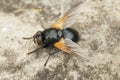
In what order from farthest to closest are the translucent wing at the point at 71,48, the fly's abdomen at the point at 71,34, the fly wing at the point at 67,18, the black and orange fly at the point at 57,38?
1. the fly wing at the point at 67,18
2. the fly's abdomen at the point at 71,34
3. the black and orange fly at the point at 57,38
4. the translucent wing at the point at 71,48

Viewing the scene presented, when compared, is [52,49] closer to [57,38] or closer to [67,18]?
[57,38]

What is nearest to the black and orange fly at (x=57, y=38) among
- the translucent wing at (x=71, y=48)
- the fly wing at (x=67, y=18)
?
the translucent wing at (x=71, y=48)

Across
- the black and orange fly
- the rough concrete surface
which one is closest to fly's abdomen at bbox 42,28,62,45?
the black and orange fly

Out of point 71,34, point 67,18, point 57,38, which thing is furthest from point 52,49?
point 67,18

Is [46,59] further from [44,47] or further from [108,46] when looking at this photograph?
[108,46]

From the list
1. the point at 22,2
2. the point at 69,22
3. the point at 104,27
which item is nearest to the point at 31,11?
the point at 22,2

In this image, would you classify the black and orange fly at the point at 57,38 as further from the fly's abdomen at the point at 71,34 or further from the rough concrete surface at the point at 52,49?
the rough concrete surface at the point at 52,49
